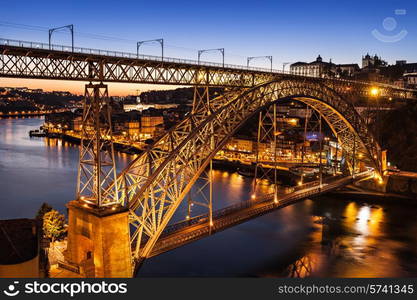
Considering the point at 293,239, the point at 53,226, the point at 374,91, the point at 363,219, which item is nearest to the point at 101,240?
the point at 53,226

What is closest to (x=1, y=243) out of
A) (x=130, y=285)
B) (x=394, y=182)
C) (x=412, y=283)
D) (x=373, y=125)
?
(x=130, y=285)

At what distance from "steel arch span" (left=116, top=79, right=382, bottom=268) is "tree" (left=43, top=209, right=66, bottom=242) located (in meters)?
3.05

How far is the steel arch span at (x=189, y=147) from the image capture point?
1283 cm

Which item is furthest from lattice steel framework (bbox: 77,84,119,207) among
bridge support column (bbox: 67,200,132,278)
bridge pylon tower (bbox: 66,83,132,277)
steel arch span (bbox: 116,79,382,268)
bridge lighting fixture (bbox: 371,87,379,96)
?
bridge lighting fixture (bbox: 371,87,379,96)

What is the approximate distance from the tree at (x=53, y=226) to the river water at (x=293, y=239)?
3.76 m

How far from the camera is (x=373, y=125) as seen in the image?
41.1 metres

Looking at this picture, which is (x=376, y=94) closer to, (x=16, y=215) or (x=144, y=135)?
(x=16, y=215)

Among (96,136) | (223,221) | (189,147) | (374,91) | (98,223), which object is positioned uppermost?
(374,91)

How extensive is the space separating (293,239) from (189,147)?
949 centimetres

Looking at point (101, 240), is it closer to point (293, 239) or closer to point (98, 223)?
point (98, 223)

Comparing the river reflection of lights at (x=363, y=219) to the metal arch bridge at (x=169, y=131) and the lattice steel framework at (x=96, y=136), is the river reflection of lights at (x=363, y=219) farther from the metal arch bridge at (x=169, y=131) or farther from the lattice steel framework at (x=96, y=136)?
the lattice steel framework at (x=96, y=136)

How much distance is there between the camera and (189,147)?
1431 centimetres

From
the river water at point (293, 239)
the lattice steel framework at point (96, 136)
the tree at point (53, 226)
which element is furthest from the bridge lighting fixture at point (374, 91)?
the lattice steel framework at point (96, 136)

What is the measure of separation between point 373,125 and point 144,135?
41955 mm
